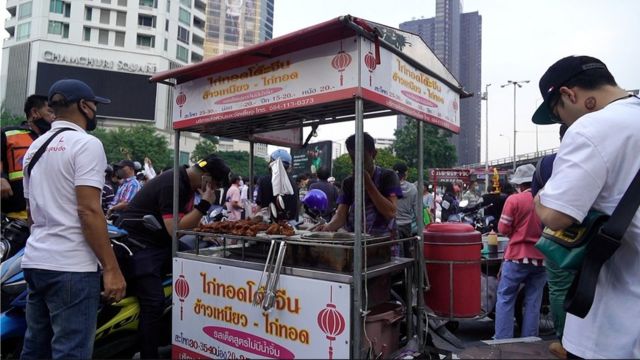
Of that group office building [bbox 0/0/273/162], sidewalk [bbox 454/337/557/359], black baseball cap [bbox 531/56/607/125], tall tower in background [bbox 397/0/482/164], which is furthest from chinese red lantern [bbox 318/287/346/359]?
office building [bbox 0/0/273/162]

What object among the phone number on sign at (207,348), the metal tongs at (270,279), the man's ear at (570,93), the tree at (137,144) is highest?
the tree at (137,144)

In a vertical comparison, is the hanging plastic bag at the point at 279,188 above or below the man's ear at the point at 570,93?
below

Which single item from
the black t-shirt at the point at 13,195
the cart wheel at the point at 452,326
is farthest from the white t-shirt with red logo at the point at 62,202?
the cart wheel at the point at 452,326

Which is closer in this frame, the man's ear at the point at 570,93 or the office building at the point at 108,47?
the man's ear at the point at 570,93

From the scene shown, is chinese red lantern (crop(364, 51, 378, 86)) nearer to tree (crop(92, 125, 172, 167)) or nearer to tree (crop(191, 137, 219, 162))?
tree (crop(92, 125, 172, 167))

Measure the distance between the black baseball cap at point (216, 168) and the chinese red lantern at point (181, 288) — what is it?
88 centimetres

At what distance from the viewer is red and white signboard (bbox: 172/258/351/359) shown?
249 centimetres

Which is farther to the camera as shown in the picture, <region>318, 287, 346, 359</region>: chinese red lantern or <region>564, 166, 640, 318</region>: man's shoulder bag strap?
<region>318, 287, 346, 359</region>: chinese red lantern

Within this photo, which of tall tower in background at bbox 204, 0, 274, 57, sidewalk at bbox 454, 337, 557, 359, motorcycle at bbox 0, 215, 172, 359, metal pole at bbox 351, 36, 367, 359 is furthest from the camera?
tall tower in background at bbox 204, 0, 274, 57

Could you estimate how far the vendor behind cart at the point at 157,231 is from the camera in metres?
3.24

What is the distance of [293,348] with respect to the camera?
2637 mm

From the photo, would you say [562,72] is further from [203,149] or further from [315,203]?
[203,149]

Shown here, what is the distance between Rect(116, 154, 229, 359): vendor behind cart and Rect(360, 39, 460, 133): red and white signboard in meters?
1.64

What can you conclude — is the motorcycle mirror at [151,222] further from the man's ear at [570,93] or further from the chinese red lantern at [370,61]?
the man's ear at [570,93]
